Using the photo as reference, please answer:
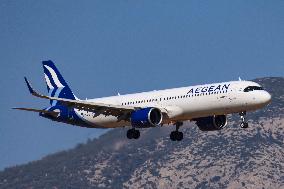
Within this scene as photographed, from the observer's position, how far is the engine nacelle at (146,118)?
117 m

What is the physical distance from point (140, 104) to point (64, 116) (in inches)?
505


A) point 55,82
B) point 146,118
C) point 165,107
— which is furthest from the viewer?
point 55,82

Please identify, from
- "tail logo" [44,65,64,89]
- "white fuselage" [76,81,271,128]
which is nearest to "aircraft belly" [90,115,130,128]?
"white fuselage" [76,81,271,128]

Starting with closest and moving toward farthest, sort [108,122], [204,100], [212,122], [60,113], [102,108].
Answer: [204,100] → [102,108] → [212,122] → [108,122] → [60,113]

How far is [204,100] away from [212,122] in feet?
26.8

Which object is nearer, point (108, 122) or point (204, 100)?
point (204, 100)

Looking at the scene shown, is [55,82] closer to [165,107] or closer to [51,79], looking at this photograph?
[51,79]

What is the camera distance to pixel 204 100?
115 meters

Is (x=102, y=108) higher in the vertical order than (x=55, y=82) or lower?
lower

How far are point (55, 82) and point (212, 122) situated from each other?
87.3 feet

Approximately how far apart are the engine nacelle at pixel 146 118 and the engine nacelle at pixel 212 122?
7.15 meters

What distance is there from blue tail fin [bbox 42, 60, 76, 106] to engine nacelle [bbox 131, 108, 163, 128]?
Answer: 19.6m

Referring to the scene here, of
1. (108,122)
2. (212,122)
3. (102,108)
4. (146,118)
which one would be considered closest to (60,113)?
(108,122)

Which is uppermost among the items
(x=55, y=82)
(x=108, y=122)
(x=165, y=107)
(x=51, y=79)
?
(x=51, y=79)
